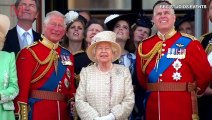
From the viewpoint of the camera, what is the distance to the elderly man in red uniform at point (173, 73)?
6547 mm

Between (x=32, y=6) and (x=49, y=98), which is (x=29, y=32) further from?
(x=49, y=98)

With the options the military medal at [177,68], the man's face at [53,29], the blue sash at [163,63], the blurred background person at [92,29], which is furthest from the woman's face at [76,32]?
the military medal at [177,68]

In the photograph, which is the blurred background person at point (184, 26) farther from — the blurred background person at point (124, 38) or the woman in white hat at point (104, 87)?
the woman in white hat at point (104, 87)

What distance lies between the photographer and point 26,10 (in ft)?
23.7

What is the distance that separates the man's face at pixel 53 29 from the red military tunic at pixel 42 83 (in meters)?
0.05

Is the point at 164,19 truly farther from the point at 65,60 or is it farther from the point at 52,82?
the point at 52,82

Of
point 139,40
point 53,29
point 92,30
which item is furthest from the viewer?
point 139,40

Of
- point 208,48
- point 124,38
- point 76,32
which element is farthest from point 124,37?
point 208,48

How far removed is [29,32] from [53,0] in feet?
5.72

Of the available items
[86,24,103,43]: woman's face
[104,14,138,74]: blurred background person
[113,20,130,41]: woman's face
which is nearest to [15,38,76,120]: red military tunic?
[86,24,103,43]: woman's face

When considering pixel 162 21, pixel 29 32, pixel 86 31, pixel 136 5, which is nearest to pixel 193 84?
pixel 162 21

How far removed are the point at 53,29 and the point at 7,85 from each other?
0.72 m

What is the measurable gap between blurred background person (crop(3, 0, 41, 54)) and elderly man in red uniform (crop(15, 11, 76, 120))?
54 centimetres

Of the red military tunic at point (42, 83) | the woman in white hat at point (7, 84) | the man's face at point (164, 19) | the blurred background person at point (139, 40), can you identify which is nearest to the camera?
the woman in white hat at point (7, 84)
